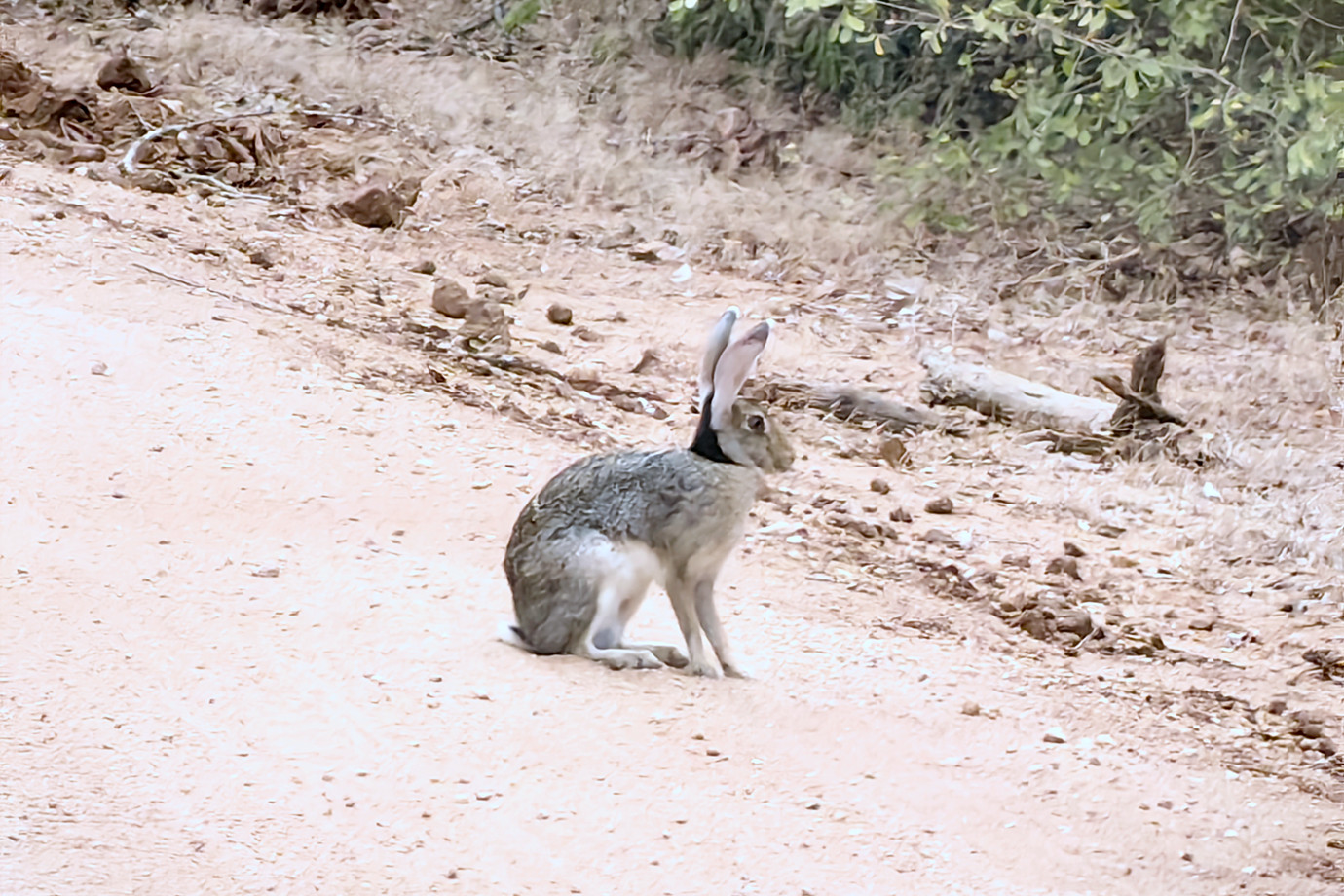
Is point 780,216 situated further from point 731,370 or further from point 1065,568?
point 731,370

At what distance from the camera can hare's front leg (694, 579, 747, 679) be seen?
495 cm

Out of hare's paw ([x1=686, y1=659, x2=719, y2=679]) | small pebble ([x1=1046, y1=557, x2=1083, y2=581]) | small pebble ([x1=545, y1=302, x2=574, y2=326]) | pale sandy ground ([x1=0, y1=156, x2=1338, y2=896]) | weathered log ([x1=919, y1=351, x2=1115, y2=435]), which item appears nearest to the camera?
pale sandy ground ([x1=0, y1=156, x2=1338, y2=896])

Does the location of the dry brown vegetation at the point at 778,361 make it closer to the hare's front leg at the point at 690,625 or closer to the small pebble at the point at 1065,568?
the small pebble at the point at 1065,568

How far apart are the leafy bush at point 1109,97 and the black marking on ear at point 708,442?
4.39 m

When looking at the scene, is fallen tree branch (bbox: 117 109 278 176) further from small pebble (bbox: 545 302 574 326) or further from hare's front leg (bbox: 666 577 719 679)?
hare's front leg (bbox: 666 577 719 679)

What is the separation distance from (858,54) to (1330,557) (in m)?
6.06

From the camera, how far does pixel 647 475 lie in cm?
496

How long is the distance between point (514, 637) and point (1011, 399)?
14.2 feet

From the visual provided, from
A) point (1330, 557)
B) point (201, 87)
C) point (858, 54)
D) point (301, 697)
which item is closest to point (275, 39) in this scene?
point (201, 87)

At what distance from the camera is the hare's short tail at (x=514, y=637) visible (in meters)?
4.82

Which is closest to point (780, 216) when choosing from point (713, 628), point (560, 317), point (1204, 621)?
point (560, 317)

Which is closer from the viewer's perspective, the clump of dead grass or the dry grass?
the dry grass

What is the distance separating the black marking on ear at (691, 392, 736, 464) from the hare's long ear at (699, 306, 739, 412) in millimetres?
28

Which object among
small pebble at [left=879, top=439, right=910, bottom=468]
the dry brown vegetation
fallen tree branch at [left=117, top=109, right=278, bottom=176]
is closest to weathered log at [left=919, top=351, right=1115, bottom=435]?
the dry brown vegetation
